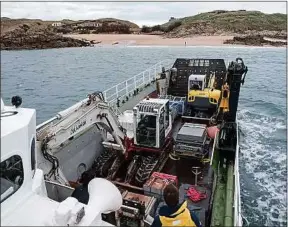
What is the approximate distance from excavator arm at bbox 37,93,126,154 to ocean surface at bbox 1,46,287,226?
116 centimetres

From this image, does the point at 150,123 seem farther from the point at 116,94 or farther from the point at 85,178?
the point at 116,94

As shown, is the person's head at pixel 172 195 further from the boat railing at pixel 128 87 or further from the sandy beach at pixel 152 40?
the sandy beach at pixel 152 40

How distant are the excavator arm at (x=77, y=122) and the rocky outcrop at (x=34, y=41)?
52.0 m

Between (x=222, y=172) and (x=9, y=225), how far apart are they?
5.64 m

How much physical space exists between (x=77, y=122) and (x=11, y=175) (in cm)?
276

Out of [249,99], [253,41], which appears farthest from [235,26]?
[249,99]

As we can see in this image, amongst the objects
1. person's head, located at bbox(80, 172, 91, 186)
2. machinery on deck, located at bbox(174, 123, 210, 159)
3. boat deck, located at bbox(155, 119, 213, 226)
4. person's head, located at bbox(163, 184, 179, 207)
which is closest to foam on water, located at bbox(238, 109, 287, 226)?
boat deck, located at bbox(155, 119, 213, 226)

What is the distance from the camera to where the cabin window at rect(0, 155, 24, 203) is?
3.20m

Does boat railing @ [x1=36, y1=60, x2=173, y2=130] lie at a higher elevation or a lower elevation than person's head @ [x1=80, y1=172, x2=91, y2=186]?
higher

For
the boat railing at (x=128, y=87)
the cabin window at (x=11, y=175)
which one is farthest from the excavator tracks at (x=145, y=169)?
the cabin window at (x=11, y=175)

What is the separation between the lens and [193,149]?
8.36 metres

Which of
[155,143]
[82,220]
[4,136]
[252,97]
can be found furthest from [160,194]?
[252,97]

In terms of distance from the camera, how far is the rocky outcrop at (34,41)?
185ft

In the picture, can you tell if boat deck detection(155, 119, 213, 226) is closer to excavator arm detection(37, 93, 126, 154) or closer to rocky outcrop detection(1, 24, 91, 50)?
excavator arm detection(37, 93, 126, 154)
